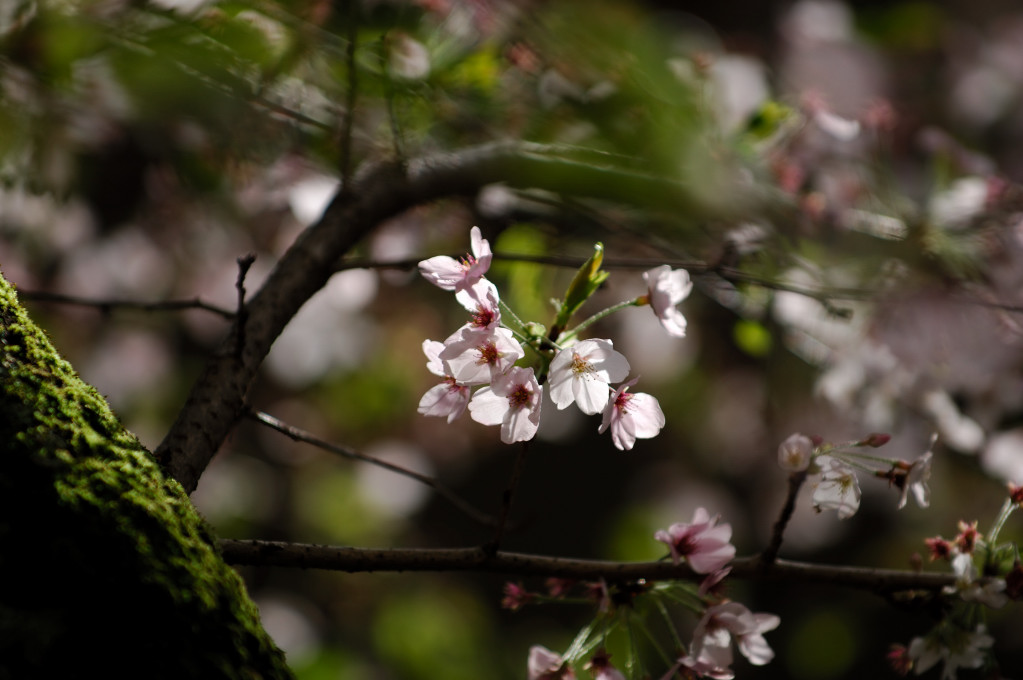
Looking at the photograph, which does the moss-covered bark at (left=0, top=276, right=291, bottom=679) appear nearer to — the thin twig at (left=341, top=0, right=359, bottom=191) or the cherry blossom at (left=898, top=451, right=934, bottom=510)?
the thin twig at (left=341, top=0, right=359, bottom=191)

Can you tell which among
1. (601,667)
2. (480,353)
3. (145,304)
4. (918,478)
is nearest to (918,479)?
(918,478)

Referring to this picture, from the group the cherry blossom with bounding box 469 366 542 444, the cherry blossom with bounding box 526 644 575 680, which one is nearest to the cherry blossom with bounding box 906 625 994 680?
the cherry blossom with bounding box 526 644 575 680

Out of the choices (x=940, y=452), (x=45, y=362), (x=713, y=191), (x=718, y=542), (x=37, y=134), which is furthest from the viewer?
(x=940, y=452)

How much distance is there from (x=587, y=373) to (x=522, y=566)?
0.67 ft

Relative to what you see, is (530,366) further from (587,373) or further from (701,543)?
(701,543)

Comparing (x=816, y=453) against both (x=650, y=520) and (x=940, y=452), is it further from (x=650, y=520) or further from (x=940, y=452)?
(x=650, y=520)

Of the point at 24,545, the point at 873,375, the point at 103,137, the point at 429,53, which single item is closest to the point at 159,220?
the point at 103,137

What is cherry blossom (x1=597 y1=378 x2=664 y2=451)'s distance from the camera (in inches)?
30.3

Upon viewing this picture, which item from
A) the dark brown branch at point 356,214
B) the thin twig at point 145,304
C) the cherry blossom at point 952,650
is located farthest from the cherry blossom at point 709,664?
the thin twig at point 145,304

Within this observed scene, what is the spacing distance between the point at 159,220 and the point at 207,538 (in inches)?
89.8

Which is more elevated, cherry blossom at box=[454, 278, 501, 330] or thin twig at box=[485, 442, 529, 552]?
cherry blossom at box=[454, 278, 501, 330]

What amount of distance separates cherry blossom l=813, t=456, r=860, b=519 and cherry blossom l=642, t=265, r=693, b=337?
207 millimetres

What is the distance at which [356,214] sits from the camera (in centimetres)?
104

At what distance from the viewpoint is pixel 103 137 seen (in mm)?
2027
